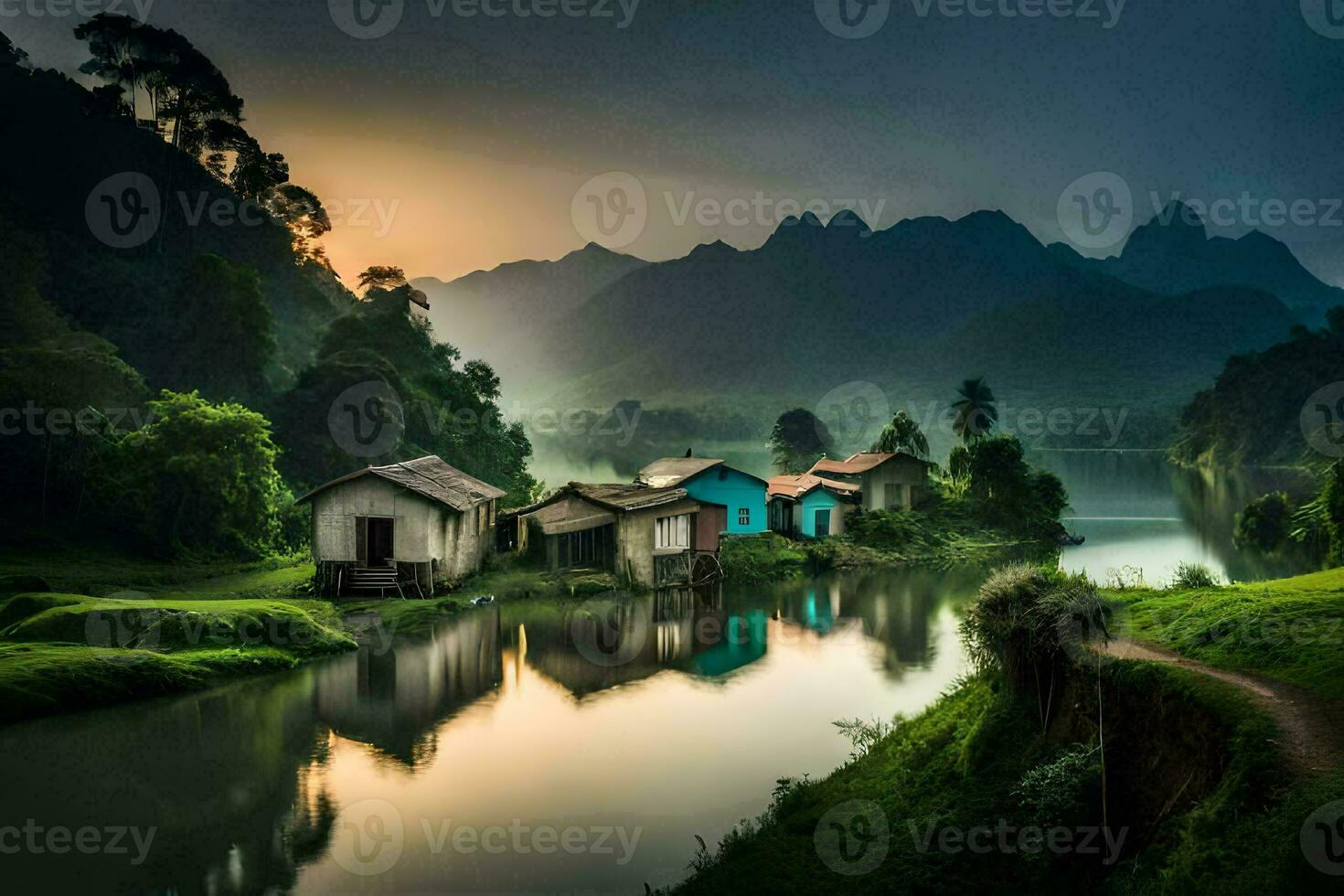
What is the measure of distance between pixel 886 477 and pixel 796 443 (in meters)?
21.0

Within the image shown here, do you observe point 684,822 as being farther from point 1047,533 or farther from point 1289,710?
point 1047,533

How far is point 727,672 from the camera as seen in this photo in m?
Answer: 24.0

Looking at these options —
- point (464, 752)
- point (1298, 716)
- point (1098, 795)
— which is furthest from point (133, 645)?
point (1298, 716)

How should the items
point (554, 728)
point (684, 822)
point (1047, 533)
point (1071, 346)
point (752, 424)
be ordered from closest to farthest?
point (684, 822)
point (554, 728)
point (1047, 533)
point (752, 424)
point (1071, 346)

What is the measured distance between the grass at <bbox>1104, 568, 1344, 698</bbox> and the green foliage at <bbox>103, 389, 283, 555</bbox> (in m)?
31.0

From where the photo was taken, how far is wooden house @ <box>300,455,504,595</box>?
30.5 metres

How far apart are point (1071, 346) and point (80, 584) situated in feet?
644

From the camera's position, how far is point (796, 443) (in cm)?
6931

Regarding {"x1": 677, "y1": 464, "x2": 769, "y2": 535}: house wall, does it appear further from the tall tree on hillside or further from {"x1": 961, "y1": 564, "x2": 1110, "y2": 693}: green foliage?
the tall tree on hillside

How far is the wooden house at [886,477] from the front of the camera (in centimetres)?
4778

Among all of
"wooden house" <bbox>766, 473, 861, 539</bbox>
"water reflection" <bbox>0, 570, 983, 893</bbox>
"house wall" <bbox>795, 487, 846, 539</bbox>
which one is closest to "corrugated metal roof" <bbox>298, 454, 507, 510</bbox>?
"water reflection" <bbox>0, 570, 983, 893</bbox>

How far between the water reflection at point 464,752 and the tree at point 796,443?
40530 mm

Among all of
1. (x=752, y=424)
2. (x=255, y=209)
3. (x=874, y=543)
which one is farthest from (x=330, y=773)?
(x=752, y=424)

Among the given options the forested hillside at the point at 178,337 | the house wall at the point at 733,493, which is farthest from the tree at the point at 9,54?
the house wall at the point at 733,493
